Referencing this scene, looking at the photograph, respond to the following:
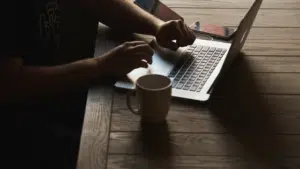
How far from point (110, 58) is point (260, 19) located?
1.78ft

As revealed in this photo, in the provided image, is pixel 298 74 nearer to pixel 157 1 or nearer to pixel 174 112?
pixel 174 112

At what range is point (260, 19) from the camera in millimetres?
1557

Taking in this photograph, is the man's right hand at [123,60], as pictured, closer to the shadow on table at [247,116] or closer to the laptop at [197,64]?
the laptop at [197,64]

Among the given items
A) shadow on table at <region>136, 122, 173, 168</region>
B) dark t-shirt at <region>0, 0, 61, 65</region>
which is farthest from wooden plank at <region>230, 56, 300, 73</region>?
dark t-shirt at <region>0, 0, 61, 65</region>

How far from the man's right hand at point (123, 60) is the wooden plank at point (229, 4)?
0.44 metres

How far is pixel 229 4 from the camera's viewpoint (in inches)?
65.1

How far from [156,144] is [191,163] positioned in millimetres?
89

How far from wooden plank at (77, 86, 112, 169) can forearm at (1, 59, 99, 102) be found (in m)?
0.04

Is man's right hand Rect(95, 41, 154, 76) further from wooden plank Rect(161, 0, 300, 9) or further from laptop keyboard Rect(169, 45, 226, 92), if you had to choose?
wooden plank Rect(161, 0, 300, 9)

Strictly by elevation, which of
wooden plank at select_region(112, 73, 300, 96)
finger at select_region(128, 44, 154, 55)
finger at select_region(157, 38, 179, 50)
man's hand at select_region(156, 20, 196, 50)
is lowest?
finger at select_region(157, 38, 179, 50)

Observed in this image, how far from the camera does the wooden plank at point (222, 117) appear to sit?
108 centimetres

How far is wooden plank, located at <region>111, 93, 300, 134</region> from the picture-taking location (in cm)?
108

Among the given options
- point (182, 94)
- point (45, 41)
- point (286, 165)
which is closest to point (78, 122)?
point (45, 41)

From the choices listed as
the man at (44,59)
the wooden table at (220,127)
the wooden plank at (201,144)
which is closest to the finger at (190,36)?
the man at (44,59)
